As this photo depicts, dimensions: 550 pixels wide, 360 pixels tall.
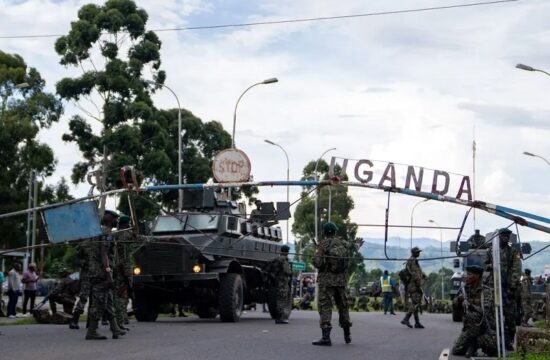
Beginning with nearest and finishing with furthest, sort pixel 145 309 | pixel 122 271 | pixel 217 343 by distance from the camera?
pixel 217 343
pixel 122 271
pixel 145 309

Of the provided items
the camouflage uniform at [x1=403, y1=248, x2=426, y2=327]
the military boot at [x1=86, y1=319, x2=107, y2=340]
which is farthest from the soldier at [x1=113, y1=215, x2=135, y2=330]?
the camouflage uniform at [x1=403, y1=248, x2=426, y2=327]

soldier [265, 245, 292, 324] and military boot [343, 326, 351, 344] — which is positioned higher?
soldier [265, 245, 292, 324]

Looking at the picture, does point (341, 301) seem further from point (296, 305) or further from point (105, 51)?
point (105, 51)

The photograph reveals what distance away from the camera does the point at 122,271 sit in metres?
17.9

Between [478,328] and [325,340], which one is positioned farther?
[325,340]

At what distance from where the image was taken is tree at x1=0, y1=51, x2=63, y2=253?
48.9 m

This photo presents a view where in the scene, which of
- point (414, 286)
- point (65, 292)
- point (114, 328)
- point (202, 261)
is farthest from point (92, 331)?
point (414, 286)

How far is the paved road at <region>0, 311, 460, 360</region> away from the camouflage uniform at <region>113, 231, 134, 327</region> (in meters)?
0.60

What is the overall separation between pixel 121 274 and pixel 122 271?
0.06 metres

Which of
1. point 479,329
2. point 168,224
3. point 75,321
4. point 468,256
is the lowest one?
point 479,329

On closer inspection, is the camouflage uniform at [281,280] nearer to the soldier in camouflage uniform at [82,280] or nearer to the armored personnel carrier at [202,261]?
the armored personnel carrier at [202,261]

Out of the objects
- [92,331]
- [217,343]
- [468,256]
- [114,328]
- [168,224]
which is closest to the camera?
[217,343]

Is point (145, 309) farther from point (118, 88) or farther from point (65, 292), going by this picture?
point (118, 88)

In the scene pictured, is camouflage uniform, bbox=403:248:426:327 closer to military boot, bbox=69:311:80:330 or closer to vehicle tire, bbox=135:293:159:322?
vehicle tire, bbox=135:293:159:322
